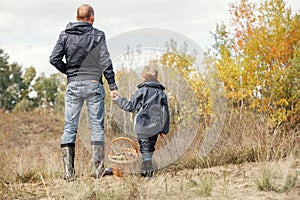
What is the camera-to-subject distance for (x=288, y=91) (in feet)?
30.0

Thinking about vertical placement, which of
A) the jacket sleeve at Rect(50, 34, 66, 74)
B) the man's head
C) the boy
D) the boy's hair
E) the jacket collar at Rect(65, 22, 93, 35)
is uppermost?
the man's head

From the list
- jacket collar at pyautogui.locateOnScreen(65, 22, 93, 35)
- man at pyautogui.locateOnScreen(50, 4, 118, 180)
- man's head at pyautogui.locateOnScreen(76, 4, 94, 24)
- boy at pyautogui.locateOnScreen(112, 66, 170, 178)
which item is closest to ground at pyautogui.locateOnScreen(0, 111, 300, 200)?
boy at pyautogui.locateOnScreen(112, 66, 170, 178)

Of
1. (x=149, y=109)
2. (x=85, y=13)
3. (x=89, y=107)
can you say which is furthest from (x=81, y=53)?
(x=149, y=109)

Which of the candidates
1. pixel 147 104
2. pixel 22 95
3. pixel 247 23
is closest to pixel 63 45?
pixel 147 104

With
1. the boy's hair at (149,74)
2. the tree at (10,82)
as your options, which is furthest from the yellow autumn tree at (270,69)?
the tree at (10,82)

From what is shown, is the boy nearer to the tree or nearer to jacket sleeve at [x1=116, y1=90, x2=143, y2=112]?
jacket sleeve at [x1=116, y1=90, x2=143, y2=112]

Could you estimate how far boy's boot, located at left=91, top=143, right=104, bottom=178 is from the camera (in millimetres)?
4164

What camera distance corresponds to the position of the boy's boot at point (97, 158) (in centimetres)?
416

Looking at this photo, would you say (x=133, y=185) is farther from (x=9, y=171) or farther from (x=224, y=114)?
(x=224, y=114)

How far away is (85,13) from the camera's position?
13.7 ft

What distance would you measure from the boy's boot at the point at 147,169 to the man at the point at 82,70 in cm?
44

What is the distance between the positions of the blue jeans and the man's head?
640mm

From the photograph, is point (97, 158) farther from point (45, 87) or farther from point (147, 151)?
point (45, 87)

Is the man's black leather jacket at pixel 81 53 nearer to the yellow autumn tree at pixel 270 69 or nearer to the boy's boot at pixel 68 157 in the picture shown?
the boy's boot at pixel 68 157
